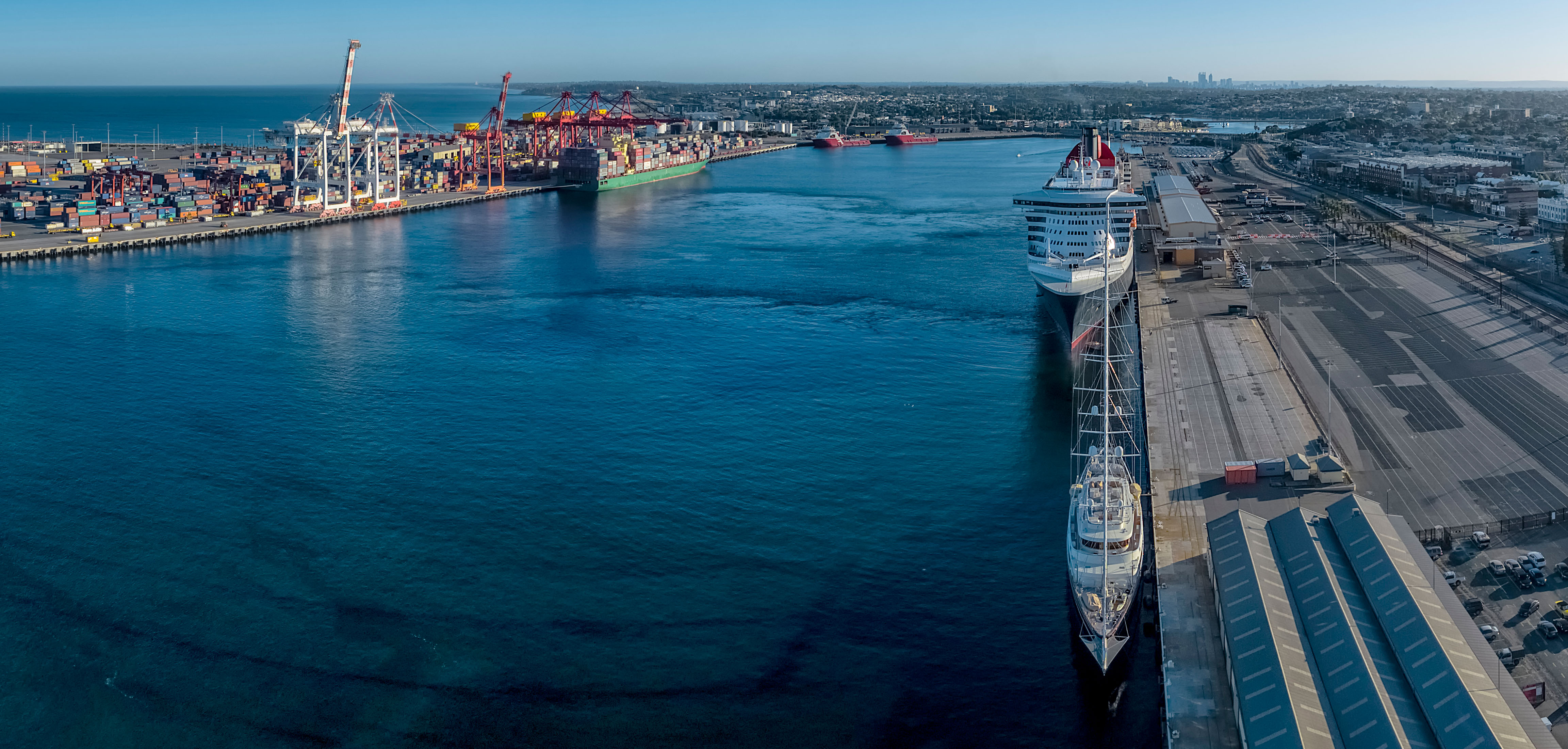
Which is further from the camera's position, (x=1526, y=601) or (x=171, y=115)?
(x=171, y=115)

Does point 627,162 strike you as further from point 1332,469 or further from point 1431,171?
point 1332,469

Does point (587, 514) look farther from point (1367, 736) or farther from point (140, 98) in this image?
point (140, 98)

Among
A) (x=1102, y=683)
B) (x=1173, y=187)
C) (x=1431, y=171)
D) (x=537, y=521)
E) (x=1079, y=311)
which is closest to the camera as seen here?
(x=1102, y=683)

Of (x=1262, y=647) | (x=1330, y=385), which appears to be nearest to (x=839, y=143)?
(x=1330, y=385)

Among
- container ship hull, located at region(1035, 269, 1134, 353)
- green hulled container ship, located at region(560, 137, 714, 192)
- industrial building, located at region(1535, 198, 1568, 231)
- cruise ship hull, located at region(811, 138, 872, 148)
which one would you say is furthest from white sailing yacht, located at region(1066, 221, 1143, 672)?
cruise ship hull, located at region(811, 138, 872, 148)

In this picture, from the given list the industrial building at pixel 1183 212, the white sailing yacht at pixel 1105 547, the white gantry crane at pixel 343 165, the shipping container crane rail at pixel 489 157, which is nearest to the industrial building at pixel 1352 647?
the white sailing yacht at pixel 1105 547

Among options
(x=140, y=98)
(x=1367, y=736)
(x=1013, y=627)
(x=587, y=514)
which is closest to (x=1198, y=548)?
(x=1013, y=627)
